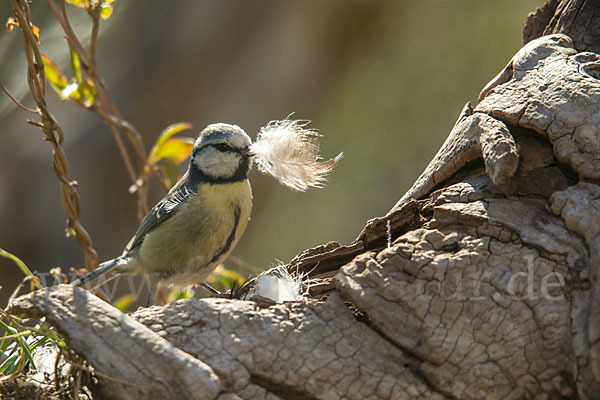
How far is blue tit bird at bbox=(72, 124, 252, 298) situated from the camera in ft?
7.98

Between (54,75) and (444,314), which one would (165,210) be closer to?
(54,75)

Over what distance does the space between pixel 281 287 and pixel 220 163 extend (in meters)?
0.89

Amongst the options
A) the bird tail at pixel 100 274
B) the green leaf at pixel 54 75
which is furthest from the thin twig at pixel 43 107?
the green leaf at pixel 54 75

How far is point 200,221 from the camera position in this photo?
7.98 feet

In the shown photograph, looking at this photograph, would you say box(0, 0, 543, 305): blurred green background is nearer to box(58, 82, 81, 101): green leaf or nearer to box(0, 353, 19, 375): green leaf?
box(58, 82, 81, 101): green leaf

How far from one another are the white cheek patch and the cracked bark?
90 cm

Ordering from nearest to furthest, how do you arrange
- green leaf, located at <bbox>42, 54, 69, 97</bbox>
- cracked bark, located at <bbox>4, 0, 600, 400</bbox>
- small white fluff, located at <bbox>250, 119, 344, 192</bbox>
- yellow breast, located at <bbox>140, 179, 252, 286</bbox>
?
cracked bark, located at <bbox>4, 0, 600, 400</bbox> < small white fluff, located at <bbox>250, 119, 344, 192</bbox> < yellow breast, located at <bbox>140, 179, 252, 286</bbox> < green leaf, located at <bbox>42, 54, 69, 97</bbox>

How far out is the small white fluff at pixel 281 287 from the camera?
5.93ft

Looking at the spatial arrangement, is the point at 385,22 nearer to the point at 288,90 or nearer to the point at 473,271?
the point at 288,90

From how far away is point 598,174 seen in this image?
1691 mm

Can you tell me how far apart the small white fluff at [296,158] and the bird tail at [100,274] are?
0.76 m

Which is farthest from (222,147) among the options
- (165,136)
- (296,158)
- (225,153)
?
(296,158)

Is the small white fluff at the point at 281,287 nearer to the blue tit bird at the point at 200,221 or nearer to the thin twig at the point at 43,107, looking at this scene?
the blue tit bird at the point at 200,221

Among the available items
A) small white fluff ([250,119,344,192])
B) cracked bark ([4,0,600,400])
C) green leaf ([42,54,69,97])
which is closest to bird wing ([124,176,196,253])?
small white fluff ([250,119,344,192])
